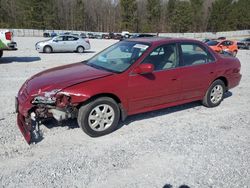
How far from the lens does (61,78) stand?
4219 mm

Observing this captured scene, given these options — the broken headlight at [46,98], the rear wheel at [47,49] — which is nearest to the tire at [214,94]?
the broken headlight at [46,98]

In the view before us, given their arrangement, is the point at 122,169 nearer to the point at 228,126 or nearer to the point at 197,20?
the point at 228,126

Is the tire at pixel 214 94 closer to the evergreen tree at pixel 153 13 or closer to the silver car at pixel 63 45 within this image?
the silver car at pixel 63 45

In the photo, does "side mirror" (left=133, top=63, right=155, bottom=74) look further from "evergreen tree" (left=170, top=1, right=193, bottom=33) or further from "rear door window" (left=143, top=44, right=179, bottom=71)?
"evergreen tree" (left=170, top=1, right=193, bottom=33)

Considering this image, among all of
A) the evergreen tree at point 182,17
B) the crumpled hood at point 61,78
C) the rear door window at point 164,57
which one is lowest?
the crumpled hood at point 61,78

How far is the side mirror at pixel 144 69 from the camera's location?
4.29 meters

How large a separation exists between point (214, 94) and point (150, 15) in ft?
257

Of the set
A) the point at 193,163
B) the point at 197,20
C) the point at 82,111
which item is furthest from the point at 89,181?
the point at 197,20

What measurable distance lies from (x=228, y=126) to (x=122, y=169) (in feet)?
8.45

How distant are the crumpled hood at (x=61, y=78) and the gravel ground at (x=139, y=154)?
0.86 m

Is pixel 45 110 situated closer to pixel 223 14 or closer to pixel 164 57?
pixel 164 57

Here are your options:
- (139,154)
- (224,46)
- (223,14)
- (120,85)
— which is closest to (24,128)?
→ (120,85)

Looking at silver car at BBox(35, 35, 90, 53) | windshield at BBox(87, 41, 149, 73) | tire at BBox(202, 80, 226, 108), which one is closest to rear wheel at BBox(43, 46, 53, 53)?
silver car at BBox(35, 35, 90, 53)

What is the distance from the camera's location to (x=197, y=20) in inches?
3174
